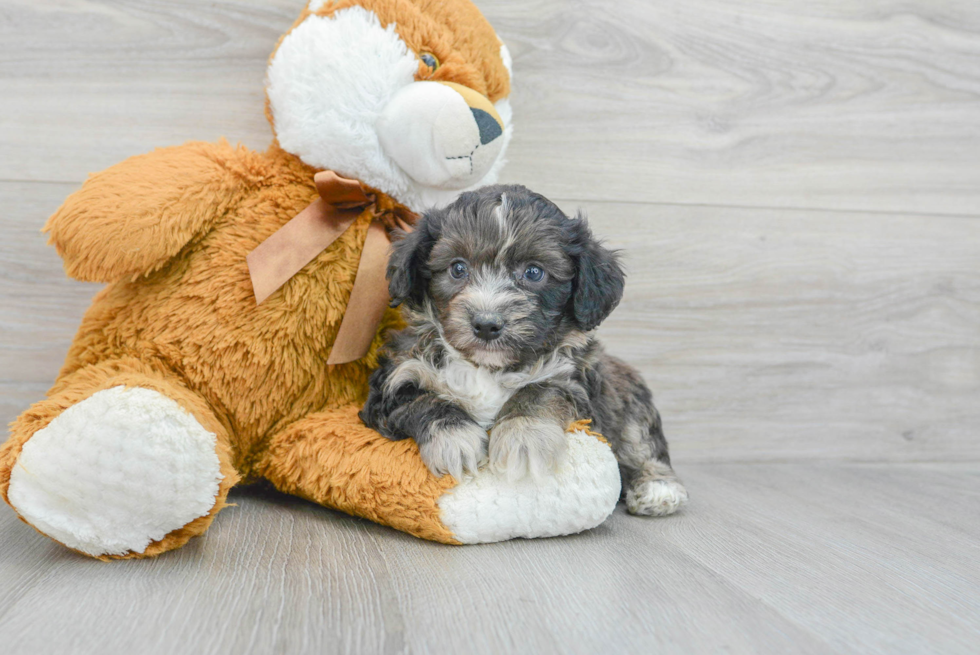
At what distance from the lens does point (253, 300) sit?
1639 mm

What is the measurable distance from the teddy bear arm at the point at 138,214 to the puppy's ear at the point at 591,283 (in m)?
0.79

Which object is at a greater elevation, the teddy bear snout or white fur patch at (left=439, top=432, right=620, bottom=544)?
the teddy bear snout

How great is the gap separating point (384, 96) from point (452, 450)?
0.79 metres

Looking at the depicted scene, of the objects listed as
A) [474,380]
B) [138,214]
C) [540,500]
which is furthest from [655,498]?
[138,214]

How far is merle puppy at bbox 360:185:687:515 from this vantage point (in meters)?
1.45

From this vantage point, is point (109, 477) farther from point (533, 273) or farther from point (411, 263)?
point (533, 273)

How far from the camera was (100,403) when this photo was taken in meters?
1.30

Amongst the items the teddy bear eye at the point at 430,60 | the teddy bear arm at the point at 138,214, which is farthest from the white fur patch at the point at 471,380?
the teddy bear eye at the point at 430,60

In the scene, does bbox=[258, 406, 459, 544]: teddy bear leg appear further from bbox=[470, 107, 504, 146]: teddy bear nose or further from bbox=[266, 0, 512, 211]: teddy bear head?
bbox=[470, 107, 504, 146]: teddy bear nose

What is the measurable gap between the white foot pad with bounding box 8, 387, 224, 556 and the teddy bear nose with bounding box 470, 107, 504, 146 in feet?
2.86

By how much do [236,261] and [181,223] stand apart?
14cm

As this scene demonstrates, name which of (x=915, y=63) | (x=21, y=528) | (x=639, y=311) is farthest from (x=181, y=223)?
(x=915, y=63)

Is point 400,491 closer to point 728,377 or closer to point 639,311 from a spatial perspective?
point 639,311

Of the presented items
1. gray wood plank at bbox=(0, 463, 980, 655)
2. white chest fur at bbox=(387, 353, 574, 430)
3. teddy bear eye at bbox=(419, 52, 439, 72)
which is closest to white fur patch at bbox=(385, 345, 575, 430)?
white chest fur at bbox=(387, 353, 574, 430)
